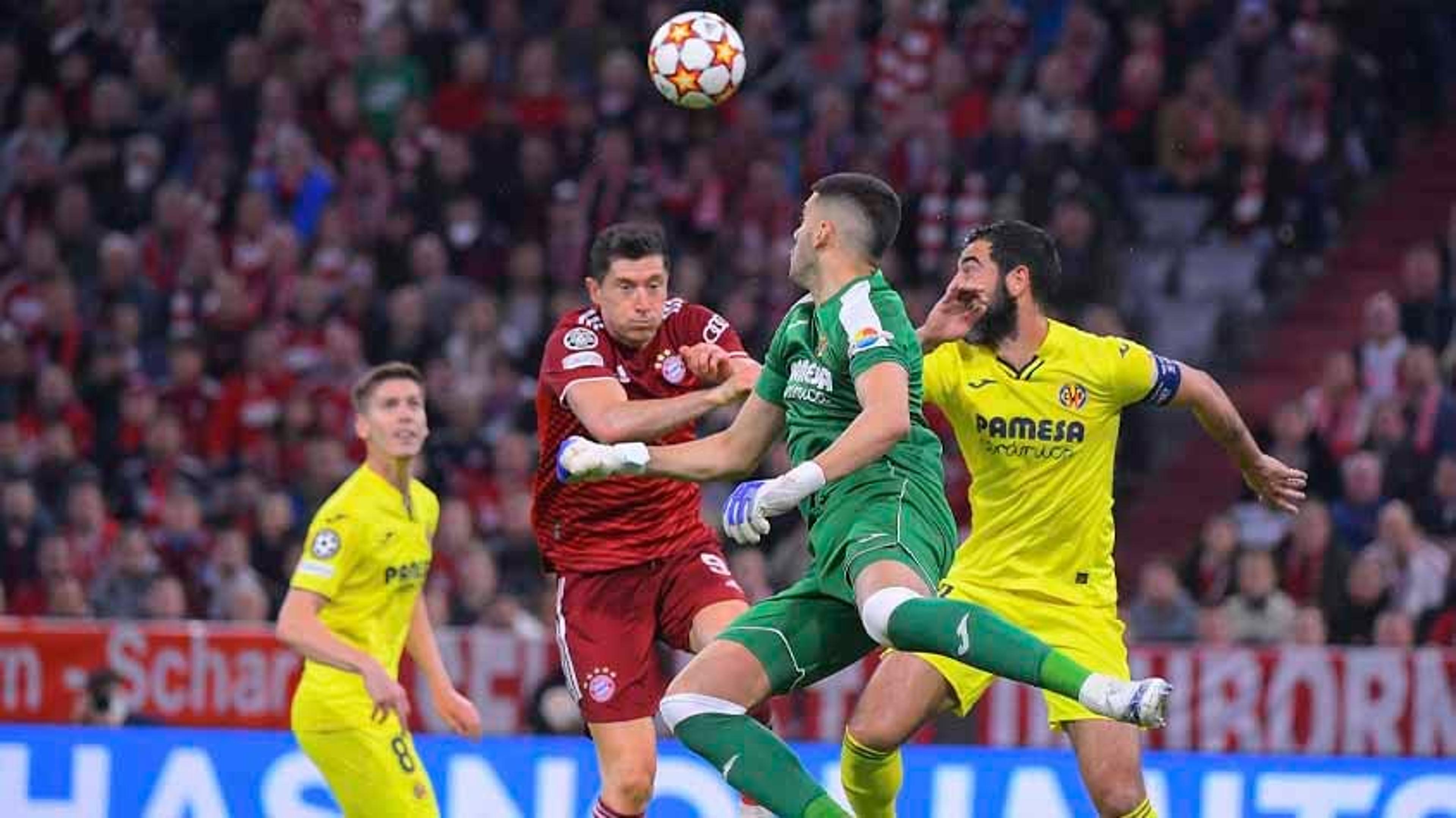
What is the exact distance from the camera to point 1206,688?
13305mm

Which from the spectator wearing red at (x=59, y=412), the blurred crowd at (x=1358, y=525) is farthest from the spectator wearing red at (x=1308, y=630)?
the spectator wearing red at (x=59, y=412)

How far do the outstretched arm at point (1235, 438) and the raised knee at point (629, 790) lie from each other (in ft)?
6.88

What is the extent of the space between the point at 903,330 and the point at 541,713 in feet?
20.1

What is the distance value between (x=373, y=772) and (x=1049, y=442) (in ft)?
8.40

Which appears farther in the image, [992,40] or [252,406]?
[992,40]

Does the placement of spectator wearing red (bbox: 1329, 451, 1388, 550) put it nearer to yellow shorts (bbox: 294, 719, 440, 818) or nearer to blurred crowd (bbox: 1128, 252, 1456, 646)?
blurred crowd (bbox: 1128, 252, 1456, 646)

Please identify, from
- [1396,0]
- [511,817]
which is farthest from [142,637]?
[1396,0]

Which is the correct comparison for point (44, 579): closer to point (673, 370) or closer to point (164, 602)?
point (164, 602)

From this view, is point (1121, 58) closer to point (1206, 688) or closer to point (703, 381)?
point (1206, 688)

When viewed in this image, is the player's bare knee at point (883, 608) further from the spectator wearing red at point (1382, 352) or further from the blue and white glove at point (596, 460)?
the spectator wearing red at point (1382, 352)

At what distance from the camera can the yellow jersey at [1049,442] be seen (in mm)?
8602

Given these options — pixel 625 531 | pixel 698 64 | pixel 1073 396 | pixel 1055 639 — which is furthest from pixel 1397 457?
pixel 625 531

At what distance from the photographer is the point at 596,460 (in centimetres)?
750

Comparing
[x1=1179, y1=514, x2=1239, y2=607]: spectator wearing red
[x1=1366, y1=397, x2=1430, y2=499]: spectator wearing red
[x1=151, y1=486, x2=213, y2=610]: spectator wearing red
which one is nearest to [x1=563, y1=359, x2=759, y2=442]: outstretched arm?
[x1=1179, y1=514, x2=1239, y2=607]: spectator wearing red
